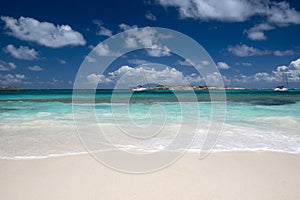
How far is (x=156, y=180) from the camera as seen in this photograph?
12.0 ft

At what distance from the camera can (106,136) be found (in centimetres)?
706

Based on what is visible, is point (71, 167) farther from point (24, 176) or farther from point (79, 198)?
point (79, 198)

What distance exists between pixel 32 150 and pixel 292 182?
536cm

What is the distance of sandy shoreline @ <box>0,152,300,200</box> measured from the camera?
10.6 ft

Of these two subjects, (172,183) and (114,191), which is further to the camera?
(172,183)

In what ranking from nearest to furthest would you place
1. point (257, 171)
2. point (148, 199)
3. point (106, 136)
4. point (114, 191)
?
point (148, 199) < point (114, 191) < point (257, 171) < point (106, 136)

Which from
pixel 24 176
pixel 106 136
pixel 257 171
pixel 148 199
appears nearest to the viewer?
pixel 148 199

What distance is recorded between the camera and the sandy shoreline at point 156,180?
3229 mm

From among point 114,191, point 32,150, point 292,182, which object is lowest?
point 292,182

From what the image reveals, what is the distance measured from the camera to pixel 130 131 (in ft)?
25.9

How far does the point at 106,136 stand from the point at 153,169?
129 inches

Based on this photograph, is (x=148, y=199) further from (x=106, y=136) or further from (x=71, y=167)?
(x=106, y=136)

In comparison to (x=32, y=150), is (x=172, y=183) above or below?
below

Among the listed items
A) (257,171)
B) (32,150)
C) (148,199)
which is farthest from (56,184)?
(257,171)
